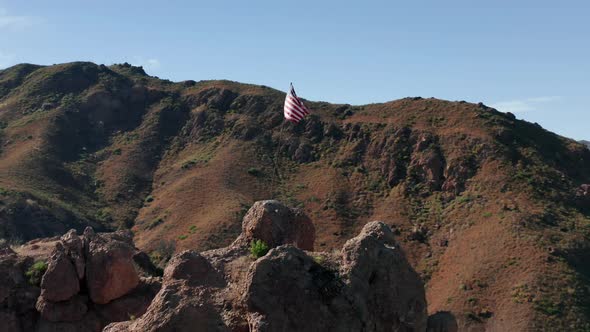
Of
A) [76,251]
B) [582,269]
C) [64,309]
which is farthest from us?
[582,269]

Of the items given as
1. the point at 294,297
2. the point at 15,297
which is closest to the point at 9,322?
the point at 15,297

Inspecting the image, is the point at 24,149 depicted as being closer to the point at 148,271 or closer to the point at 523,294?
the point at 523,294

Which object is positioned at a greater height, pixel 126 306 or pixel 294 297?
pixel 294 297

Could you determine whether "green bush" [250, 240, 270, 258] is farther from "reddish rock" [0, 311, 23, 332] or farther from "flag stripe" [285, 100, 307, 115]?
"flag stripe" [285, 100, 307, 115]

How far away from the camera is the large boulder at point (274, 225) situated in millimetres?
17906

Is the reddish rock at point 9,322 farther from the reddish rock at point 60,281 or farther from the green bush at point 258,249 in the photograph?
the green bush at point 258,249

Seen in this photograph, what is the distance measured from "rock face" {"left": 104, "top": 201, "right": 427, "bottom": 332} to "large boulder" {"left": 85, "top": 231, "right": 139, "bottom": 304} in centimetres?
338

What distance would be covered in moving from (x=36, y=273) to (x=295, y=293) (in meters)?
9.91

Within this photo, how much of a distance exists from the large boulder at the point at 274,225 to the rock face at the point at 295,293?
192 cm

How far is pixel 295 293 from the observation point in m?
13.3

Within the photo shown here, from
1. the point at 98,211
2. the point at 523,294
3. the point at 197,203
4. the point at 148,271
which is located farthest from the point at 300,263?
the point at 98,211

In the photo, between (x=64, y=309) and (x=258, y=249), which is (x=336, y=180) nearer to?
(x=64, y=309)

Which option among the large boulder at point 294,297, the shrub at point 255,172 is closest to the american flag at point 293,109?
the large boulder at point 294,297

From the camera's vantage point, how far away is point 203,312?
44.2ft
